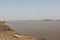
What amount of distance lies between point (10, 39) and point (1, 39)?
1144 mm

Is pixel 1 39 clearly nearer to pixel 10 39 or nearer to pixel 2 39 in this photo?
pixel 2 39

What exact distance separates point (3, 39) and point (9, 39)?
732 millimetres

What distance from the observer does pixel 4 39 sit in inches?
625

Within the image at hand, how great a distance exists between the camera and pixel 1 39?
616 inches

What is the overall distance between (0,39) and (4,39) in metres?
0.43

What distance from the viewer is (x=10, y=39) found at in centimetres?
1645

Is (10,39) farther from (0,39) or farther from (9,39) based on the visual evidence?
(0,39)

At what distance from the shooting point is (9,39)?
16281 mm

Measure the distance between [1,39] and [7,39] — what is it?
687mm

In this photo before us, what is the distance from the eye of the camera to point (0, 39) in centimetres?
1565

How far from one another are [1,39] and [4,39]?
344 mm

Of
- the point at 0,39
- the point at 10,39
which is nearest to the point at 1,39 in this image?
the point at 0,39

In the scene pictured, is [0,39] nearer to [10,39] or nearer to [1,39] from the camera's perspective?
[1,39]

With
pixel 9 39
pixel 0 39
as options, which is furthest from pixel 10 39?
pixel 0 39
